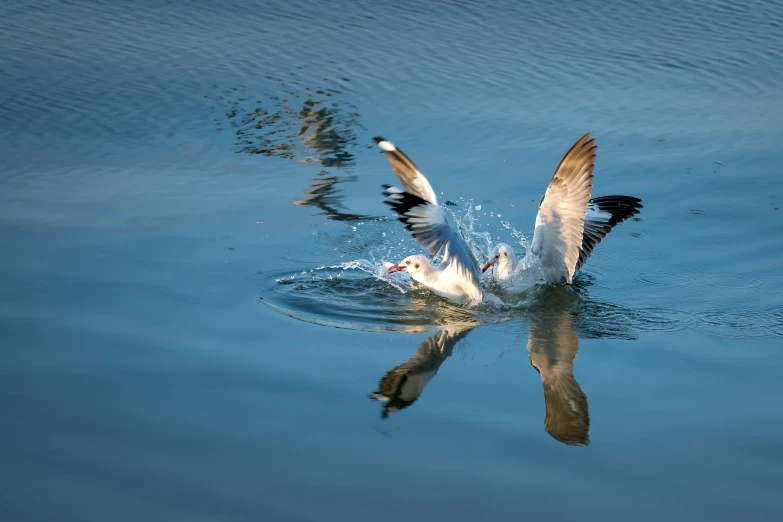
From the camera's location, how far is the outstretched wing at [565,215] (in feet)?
23.5

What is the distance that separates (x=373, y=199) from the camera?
8.98 m

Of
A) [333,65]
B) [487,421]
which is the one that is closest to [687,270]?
[487,421]

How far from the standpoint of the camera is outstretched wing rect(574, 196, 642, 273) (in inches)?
316

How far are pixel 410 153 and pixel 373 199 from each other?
134 centimetres

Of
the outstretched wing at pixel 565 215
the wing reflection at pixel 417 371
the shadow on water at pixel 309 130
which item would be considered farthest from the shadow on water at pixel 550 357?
the shadow on water at pixel 309 130

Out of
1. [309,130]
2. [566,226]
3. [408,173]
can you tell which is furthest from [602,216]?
[309,130]

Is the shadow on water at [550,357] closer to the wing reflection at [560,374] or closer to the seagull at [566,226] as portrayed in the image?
the wing reflection at [560,374]

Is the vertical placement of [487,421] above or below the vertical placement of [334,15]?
below

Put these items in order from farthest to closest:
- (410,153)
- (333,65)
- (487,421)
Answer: (333,65)
(410,153)
(487,421)

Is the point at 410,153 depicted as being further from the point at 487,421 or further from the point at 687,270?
the point at 487,421

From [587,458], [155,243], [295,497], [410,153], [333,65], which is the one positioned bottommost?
[295,497]

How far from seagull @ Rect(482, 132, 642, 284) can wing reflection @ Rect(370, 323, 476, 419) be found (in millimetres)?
1044

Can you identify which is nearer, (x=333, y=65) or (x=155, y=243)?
(x=155, y=243)

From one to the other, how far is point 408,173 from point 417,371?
7.14 ft
